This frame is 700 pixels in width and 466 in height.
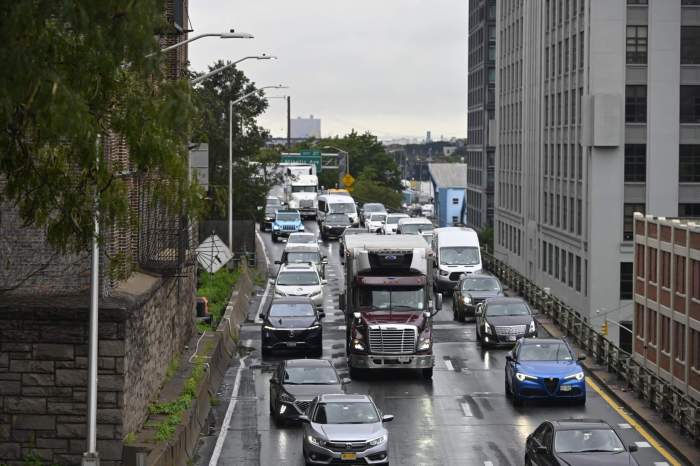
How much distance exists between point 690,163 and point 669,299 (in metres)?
26.1

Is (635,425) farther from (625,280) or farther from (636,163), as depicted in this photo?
(636,163)

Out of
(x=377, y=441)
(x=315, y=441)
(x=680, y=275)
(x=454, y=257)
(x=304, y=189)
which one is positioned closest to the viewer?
(x=377, y=441)

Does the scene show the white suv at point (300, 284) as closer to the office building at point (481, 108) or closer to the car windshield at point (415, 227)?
the car windshield at point (415, 227)

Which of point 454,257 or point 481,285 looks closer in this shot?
point 481,285

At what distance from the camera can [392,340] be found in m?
35.5

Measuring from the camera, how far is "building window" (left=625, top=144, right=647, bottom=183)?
72.4 meters

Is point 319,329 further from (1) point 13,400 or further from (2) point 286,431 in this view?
(1) point 13,400

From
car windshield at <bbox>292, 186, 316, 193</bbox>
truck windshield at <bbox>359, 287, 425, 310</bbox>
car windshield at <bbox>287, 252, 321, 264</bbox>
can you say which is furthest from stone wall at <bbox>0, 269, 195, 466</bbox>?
car windshield at <bbox>292, 186, 316, 193</bbox>

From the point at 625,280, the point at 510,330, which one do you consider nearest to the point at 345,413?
the point at 510,330

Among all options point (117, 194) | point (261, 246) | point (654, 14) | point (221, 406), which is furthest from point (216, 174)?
point (117, 194)

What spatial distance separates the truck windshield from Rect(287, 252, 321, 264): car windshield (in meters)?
23.0

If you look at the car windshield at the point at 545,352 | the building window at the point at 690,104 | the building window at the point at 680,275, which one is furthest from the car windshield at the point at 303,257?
the car windshield at the point at 545,352

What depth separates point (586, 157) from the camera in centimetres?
7288

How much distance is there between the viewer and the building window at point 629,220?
236 feet
